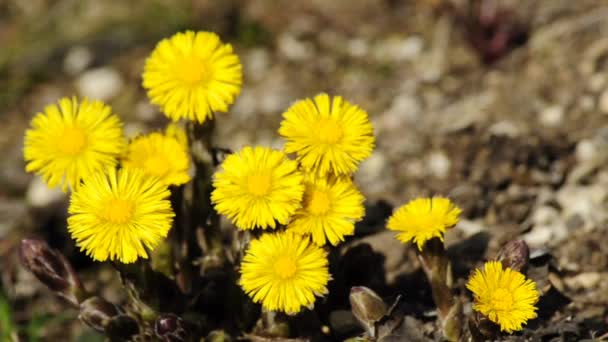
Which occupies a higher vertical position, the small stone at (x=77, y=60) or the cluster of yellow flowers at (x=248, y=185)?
the small stone at (x=77, y=60)

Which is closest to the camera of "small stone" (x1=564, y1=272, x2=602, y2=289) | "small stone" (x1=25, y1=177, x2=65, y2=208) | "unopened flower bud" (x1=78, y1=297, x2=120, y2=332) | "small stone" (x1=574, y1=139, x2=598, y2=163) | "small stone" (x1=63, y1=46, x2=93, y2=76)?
"unopened flower bud" (x1=78, y1=297, x2=120, y2=332)

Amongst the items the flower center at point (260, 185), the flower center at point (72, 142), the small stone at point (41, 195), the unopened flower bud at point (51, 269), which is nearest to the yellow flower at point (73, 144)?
the flower center at point (72, 142)

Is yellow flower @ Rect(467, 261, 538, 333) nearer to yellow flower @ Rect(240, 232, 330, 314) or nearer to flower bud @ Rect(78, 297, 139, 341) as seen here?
yellow flower @ Rect(240, 232, 330, 314)

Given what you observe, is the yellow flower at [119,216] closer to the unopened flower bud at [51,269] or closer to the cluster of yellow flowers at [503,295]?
the unopened flower bud at [51,269]

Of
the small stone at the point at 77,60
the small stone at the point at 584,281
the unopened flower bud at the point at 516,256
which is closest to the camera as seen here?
the unopened flower bud at the point at 516,256

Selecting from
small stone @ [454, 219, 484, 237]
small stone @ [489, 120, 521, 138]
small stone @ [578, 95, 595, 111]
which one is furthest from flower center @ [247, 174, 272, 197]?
small stone @ [578, 95, 595, 111]

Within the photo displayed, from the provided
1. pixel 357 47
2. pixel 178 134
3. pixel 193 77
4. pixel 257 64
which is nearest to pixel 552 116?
pixel 357 47

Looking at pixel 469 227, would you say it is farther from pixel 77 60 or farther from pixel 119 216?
pixel 77 60

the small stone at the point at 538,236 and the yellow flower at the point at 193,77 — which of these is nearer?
the yellow flower at the point at 193,77
